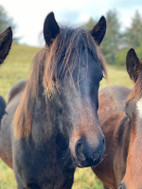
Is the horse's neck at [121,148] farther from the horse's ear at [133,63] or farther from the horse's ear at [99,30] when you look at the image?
the horse's ear at [99,30]

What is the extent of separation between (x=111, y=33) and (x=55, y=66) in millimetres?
49435

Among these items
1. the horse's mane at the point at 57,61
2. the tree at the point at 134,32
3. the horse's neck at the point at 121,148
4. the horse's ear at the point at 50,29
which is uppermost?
the horse's ear at the point at 50,29

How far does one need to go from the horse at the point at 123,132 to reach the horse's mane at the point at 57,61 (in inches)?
18.5

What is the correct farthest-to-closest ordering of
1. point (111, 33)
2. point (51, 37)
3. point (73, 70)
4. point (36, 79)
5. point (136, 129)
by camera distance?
point (111, 33), point (36, 79), point (51, 37), point (73, 70), point (136, 129)

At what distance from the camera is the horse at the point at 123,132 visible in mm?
2109

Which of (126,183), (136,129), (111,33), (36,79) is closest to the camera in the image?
(126,183)

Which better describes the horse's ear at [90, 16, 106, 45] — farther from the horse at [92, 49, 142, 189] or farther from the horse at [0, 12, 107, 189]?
the horse at [92, 49, 142, 189]

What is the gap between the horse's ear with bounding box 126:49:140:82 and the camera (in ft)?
9.20

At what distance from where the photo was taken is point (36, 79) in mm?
2898

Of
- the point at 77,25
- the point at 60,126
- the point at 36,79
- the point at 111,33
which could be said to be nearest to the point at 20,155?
the point at 60,126

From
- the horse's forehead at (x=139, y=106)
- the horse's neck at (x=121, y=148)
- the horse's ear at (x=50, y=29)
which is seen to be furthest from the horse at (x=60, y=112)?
the horse's neck at (x=121, y=148)

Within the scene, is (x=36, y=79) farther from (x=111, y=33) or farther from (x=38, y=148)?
(x=111, y=33)

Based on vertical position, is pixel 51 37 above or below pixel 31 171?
above

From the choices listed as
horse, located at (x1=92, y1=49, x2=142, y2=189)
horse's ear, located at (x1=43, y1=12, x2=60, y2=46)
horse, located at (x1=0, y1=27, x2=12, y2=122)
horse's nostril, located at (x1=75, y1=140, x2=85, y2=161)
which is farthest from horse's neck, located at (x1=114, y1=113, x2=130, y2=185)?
horse, located at (x1=0, y1=27, x2=12, y2=122)
